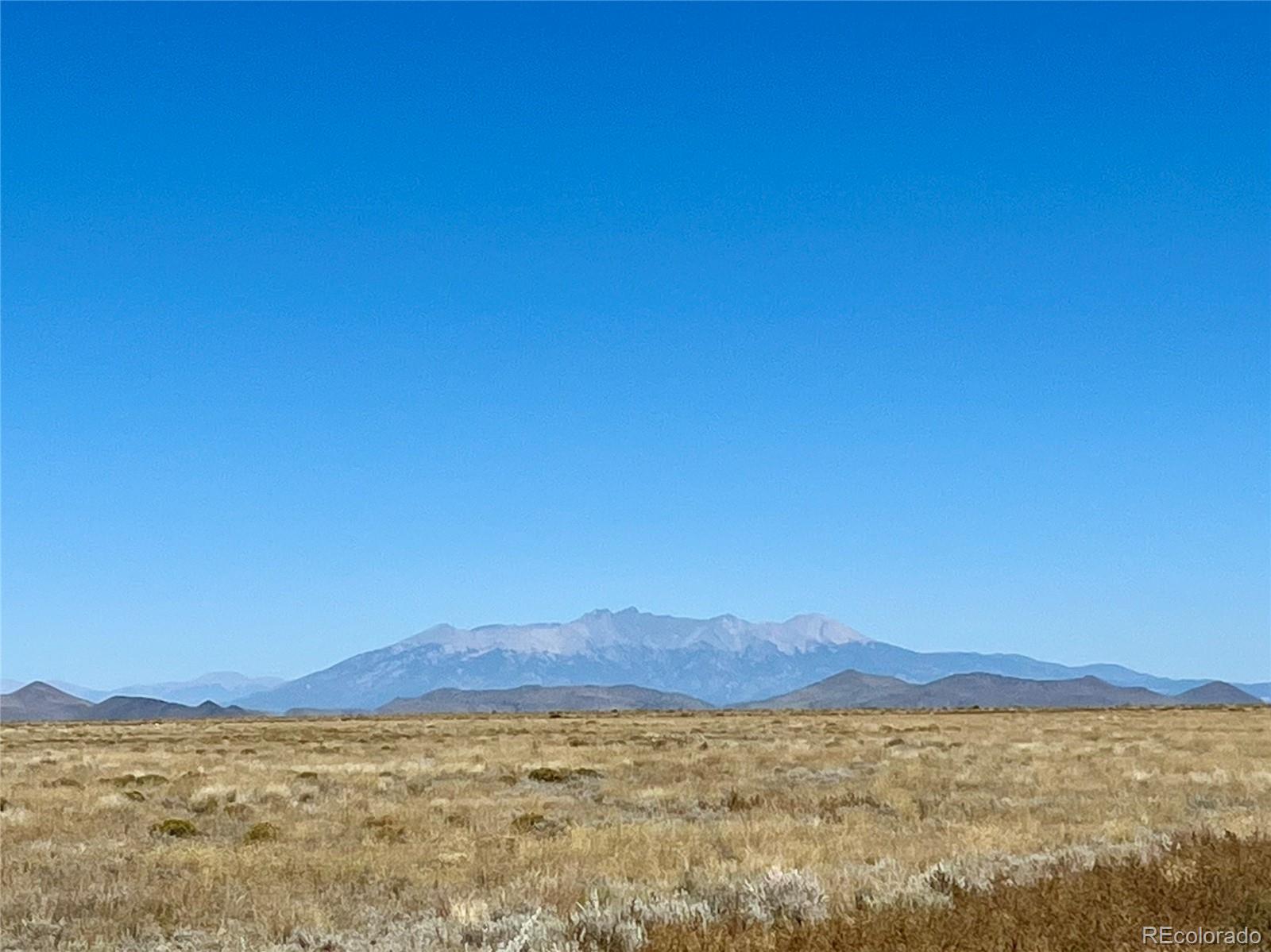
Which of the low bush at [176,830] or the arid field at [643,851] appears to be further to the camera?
the low bush at [176,830]

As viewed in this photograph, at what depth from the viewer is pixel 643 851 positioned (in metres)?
13.2

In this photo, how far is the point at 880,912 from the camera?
7.90 m

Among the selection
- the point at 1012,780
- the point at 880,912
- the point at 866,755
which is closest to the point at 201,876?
the point at 880,912

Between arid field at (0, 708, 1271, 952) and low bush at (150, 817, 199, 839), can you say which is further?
low bush at (150, 817, 199, 839)

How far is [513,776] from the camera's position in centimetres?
2600

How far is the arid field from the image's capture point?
789cm

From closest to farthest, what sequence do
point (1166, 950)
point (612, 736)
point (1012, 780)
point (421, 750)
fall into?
point (1166, 950) → point (1012, 780) → point (421, 750) → point (612, 736)

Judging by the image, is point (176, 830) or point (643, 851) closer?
point (643, 851)

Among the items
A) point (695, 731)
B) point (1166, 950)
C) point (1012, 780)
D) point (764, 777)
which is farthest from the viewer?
point (695, 731)

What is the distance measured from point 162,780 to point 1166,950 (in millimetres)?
23821

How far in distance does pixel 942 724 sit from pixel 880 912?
46.8 m

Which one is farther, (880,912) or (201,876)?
(201,876)

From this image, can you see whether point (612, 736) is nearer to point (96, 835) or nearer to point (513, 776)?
point (513, 776)

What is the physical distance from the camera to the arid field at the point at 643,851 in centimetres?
789
